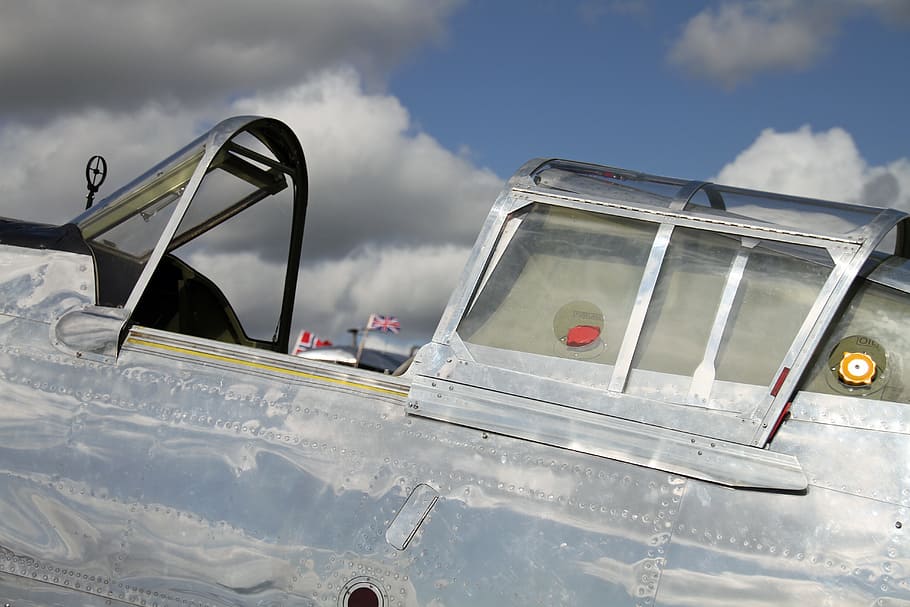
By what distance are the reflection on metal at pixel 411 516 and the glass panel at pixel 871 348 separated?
1.85m

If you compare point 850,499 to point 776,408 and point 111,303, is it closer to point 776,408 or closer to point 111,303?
point 776,408

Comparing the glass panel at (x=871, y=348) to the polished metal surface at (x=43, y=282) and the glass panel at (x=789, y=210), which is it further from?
the polished metal surface at (x=43, y=282)

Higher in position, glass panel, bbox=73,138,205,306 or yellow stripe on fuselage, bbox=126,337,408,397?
glass panel, bbox=73,138,205,306

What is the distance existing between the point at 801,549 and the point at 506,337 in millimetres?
1704

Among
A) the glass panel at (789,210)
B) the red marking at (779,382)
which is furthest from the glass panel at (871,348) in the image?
the glass panel at (789,210)

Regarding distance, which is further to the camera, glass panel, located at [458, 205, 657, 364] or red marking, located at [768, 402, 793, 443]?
glass panel, located at [458, 205, 657, 364]

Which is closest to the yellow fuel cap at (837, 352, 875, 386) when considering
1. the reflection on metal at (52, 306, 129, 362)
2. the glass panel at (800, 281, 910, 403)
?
the glass panel at (800, 281, 910, 403)

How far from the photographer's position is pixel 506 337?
4.50m

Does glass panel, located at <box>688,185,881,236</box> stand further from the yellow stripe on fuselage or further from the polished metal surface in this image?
the polished metal surface

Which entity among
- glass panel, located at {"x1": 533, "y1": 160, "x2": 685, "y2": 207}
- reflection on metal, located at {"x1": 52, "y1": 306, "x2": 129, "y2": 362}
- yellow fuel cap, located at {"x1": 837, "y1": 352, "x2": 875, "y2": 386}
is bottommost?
reflection on metal, located at {"x1": 52, "y1": 306, "x2": 129, "y2": 362}

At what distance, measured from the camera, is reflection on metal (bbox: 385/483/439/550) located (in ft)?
13.2

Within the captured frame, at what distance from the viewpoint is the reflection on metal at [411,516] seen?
158 inches

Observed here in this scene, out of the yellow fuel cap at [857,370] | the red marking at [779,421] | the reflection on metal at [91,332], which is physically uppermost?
the yellow fuel cap at [857,370]

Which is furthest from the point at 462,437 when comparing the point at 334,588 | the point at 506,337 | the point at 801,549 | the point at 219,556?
the point at 801,549
